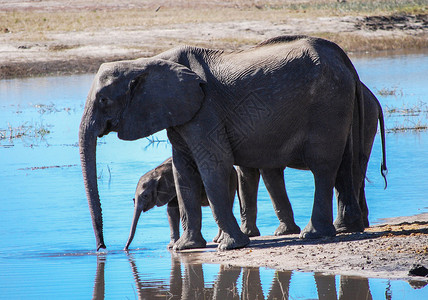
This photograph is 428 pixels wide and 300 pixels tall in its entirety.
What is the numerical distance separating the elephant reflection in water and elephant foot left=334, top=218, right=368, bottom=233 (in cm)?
168

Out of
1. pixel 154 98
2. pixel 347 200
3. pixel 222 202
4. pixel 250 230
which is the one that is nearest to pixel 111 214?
pixel 250 230

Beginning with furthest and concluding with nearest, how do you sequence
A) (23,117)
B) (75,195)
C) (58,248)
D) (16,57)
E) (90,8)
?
1. (90,8)
2. (16,57)
3. (23,117)
4. (75,195)
5. (58,248)

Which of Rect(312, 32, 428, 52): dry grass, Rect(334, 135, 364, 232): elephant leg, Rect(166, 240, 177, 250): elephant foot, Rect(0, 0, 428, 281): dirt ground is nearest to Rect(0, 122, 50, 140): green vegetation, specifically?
Rect(166, 240, 177, 250): elephant foot

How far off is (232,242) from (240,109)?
1.35 m

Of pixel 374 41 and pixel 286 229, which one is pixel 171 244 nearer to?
pixel 286 229

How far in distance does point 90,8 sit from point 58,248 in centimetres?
4615

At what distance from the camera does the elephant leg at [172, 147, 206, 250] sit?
892 centimetres

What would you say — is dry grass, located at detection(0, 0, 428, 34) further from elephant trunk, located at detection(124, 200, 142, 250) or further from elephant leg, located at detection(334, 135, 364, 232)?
elephant leg, located at detection(334, 135, 364, 232)

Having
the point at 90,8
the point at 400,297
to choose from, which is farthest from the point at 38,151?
the point at 90,8

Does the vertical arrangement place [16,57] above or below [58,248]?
above

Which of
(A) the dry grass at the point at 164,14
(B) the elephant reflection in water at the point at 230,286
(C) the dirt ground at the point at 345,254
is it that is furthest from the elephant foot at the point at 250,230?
(A) the dry grass at the point at 164,14

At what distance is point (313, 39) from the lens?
882 cm

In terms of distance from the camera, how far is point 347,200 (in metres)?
9.03

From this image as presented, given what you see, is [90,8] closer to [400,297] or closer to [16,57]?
[16,57]
